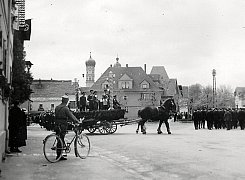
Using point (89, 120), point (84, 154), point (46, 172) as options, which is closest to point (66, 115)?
point (84, 154)

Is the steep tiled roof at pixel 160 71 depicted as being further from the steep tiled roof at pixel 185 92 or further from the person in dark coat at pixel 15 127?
the person in dark coat at pixel 15 127

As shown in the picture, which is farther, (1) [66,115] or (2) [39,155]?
(2) [39,155]

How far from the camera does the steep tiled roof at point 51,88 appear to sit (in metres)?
84.8

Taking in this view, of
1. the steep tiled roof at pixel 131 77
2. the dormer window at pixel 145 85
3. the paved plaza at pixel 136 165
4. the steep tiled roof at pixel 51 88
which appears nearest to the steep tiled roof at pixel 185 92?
the steep tiled roof at pixel 131 77

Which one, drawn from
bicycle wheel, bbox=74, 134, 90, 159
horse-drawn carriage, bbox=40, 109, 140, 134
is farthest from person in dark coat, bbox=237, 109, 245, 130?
bicycle wheel, bbox=74, 134, 90, 159

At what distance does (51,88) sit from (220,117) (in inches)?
2317

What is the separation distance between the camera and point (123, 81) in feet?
278

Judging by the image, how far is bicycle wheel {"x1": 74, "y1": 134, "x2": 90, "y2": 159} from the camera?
12.2 meters

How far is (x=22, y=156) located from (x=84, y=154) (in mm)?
1866

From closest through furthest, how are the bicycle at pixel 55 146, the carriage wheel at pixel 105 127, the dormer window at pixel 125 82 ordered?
the bicycle at pixel 55 146
the carriage wheel at pixel 105 127
the dormer window at pixel 125 82

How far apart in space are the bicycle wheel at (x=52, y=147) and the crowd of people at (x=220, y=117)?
20.7m

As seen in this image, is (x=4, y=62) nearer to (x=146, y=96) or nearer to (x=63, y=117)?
(x=63, y=117)

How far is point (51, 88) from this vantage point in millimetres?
86000

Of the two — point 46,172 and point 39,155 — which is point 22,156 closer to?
point 39,155
